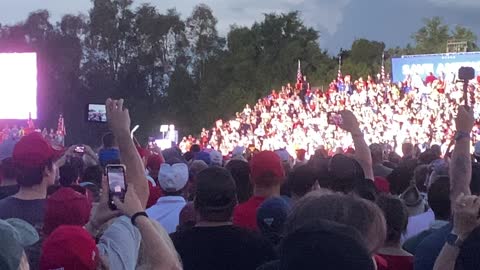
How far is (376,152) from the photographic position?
1063 cm

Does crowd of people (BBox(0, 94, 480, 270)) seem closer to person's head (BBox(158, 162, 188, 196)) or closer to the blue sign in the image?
person's head (BBox(158, 162, 188, 196))

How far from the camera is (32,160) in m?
5.71

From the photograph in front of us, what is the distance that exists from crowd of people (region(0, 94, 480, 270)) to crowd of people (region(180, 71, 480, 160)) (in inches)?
874

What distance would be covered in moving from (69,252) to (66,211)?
0.83 m

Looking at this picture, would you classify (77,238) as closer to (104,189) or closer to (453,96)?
(104,189)

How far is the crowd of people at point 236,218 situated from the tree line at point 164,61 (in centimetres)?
4698

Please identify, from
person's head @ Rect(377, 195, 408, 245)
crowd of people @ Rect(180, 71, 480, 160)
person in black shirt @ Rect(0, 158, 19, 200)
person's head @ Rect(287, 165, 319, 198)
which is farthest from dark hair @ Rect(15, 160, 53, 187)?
crowd of people @ Rect(180, 71, 480, 160)

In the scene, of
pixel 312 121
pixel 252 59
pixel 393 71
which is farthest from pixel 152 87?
pixel 312 121

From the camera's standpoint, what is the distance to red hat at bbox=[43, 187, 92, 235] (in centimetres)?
417

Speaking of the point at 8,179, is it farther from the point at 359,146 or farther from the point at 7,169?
the point at 359,146

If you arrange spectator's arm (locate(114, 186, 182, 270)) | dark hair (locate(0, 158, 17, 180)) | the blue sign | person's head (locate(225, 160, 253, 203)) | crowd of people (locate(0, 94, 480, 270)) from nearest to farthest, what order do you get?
crowd of people (locate(0, 94, 480, 270))
spectator's arm (locate(114, 186, 182, 270))
dark hair (locate(0, 158, 17, 180))
person's head (locate(225, 160, 253, 203))
the blue sign

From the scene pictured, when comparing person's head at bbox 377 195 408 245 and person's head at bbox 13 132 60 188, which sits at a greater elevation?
person's head at bbox 13 132 60 188

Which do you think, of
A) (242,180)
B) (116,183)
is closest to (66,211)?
(116,183)

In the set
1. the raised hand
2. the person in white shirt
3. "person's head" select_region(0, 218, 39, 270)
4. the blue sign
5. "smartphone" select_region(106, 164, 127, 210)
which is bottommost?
the person in white shirt
